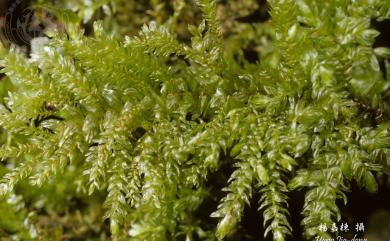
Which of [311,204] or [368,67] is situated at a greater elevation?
[368,67]

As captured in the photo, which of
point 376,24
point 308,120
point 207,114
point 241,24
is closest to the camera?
point 308,120

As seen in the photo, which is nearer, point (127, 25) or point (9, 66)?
point (9, 66)

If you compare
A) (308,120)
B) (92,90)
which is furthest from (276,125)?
(92,90)

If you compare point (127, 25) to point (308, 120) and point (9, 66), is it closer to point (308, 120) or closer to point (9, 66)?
point (9, 66)

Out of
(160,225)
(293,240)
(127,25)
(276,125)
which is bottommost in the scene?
(293,240)

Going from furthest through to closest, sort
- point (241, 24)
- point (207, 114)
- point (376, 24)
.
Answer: point (241, 24) → point (376, 24) → point (207, 114)

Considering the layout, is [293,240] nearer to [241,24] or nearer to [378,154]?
[378,154]

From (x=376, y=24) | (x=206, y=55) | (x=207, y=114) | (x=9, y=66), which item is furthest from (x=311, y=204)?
(x=9, y=66)
